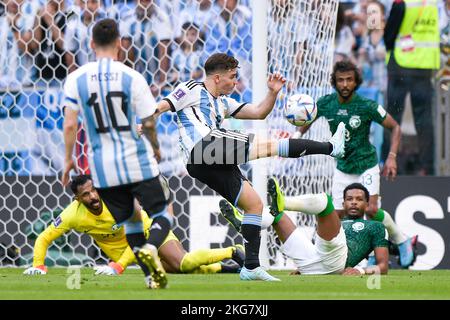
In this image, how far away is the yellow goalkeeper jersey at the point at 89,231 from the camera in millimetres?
9531

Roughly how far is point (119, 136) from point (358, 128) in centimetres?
365

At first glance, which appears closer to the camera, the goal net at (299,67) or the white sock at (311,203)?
the white sock at (311,203)

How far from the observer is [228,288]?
7324mm

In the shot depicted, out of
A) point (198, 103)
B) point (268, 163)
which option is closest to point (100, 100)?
point (198, 103)

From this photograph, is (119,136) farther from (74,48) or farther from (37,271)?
(74,48)

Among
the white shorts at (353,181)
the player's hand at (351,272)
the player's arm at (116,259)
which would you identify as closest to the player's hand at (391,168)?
the white shorts at (353,181)

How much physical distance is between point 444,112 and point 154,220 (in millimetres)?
5559

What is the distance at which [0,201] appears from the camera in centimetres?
1115

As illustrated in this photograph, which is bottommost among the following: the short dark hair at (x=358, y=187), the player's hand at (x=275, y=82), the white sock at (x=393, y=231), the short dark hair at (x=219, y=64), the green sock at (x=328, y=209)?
the white sock at (x=393, y=231)

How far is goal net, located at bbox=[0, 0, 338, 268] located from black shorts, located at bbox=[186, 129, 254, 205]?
2584 mm

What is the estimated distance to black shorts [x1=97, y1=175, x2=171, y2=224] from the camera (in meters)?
7.10

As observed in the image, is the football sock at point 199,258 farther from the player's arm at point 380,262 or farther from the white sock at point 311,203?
the white sock at point 311,203

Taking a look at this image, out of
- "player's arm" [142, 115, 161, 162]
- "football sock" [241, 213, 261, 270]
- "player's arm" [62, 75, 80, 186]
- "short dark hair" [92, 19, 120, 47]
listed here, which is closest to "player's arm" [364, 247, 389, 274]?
"football sock" [241, 213, 261, 270]

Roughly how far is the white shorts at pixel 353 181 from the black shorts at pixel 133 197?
345 cm
